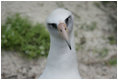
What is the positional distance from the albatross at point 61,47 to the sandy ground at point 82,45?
1147 mm

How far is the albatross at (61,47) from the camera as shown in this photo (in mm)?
2004

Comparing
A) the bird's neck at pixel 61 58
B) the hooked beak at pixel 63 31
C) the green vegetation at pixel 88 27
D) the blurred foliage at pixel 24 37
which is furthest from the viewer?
the green vegetation at pixel 88 27

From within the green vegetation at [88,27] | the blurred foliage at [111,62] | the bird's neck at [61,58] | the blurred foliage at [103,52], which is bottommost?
the blurred foliage at [111,62]

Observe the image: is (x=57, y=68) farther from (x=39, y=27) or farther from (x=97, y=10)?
(x=97, y=10)

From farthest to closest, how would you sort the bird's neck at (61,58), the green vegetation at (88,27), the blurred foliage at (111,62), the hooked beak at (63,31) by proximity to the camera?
the green vegetation at (88,27) < the blurred foliage at (111,62) < the bird's neck at (61,58) < the hooked beak at (63,31)

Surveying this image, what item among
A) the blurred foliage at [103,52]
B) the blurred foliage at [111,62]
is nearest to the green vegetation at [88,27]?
the blurred foliage at [103,52]

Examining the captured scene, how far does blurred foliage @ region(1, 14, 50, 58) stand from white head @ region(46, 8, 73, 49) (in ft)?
4.59

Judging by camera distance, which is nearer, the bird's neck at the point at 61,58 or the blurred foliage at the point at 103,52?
the bird's neck at the point at 61,58

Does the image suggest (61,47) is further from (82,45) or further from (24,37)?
(82,45)

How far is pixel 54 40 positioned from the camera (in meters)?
Answer: 2.17

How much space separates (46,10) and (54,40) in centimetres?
178

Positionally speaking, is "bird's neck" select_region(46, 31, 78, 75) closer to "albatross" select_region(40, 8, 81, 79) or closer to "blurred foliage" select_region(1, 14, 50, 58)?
"albatross" select_region(40, 8, 81, 79)

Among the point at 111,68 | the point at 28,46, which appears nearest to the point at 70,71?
the point at 28,46

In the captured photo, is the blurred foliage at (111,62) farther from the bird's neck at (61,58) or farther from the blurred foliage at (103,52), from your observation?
the bird's neck at (61,58)
